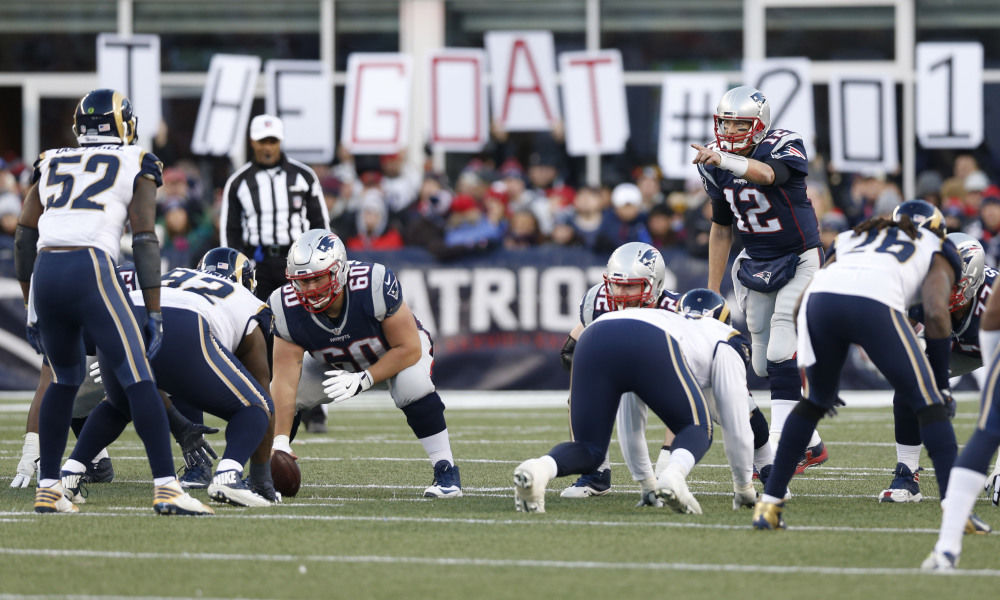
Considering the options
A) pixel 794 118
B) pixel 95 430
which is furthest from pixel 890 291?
pixel 794 118

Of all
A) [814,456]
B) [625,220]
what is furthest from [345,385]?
[625,220]

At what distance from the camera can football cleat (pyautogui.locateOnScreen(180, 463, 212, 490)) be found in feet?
24.6

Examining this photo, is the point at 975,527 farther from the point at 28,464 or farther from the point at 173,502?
the point at 28,464

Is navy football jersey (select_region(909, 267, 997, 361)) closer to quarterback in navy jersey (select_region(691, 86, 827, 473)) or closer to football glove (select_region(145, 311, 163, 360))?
quarterback in navy jersey (select_region(691, 86, 827, 473))

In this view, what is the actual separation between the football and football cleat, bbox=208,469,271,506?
0.37 m

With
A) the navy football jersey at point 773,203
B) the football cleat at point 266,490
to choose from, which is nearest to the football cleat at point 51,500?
the football cleat at point 266,490

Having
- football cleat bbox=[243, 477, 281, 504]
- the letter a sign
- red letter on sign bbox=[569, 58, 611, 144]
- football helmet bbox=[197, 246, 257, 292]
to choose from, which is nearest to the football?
football cleat bbox=[243, 477, 281, 504]

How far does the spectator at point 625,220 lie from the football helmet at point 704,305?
617cm

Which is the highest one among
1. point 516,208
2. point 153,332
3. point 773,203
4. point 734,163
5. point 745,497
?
point 734,163

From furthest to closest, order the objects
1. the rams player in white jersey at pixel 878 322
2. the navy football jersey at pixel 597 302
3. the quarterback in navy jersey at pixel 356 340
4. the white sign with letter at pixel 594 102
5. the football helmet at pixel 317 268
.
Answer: the white sign with letter at pixel 594 102 → the navy football jersey at pixel 597 302 → the quarterback in navy jersey at pixel 356 340 → the football helmet at pixel 317 268 → the rams player in white jersey at pixel 878 322

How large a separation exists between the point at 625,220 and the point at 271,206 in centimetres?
425

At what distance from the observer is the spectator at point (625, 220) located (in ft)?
43.6

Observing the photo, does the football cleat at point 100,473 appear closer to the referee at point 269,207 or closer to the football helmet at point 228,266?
the football helmet at point 228,266

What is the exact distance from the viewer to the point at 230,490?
6.48 m
